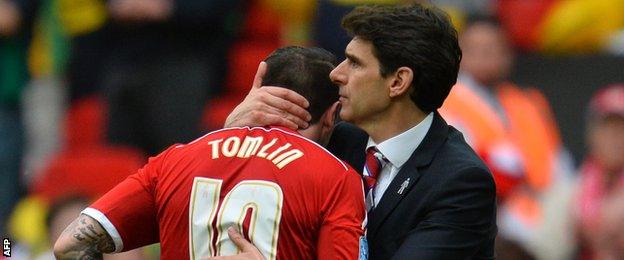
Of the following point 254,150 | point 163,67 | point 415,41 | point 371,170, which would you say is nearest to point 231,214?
point 254,150

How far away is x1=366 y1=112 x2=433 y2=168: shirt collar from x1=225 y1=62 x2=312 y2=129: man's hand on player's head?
23 centimetres

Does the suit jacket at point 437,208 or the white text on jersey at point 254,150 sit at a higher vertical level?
the white text on jersey at point 254,150

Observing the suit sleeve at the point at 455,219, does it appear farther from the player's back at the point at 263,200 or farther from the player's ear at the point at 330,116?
the player's ear at the point at 330,116

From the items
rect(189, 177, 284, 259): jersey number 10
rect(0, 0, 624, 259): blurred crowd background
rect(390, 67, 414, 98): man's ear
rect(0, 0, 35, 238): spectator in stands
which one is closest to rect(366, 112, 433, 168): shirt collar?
rect(390, 67, 414, 98): man's ear

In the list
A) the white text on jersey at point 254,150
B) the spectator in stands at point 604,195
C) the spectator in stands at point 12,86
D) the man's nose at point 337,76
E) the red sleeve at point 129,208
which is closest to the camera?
the white text on jersey at point 254,150

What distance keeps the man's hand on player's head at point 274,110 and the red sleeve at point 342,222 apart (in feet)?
0.84

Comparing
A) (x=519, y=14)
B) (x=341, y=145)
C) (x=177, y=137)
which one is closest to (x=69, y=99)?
(x=177, y=137)

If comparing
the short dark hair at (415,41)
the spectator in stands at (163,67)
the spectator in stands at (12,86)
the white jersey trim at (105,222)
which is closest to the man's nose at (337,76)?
the short dark hair at (415,41)

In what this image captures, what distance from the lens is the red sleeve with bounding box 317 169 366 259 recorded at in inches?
144

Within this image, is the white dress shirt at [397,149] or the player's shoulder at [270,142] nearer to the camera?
the player's shoulder at [270,142]

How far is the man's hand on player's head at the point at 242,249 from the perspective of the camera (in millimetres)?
3680

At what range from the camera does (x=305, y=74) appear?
3.99 metres

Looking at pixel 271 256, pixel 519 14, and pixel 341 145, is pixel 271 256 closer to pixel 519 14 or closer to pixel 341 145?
pixel 341 145

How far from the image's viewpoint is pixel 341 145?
4.31 meters
